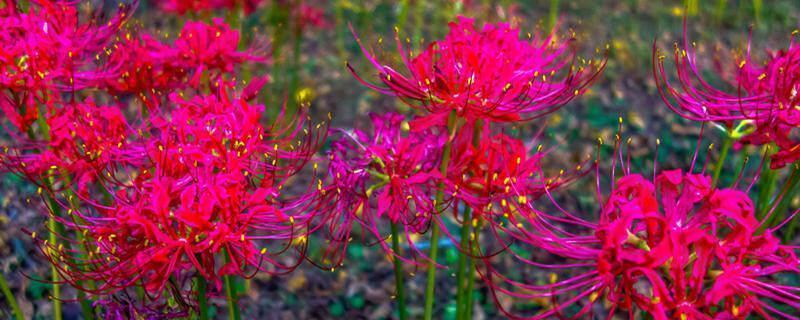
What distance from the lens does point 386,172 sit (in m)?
1.60

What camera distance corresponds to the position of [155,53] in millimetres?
1941

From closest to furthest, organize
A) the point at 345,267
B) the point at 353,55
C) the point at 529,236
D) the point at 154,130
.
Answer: the point at 529,236 < the point at 154,130 < the point at 345,267 < the point at 353,55

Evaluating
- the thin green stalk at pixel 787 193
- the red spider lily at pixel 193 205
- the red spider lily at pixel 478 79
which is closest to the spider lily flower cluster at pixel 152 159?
the red spider lily at pixel 193 205

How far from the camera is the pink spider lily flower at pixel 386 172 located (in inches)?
62.2

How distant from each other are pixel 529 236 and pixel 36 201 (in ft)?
7.76

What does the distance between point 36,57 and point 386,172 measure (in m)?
0.87

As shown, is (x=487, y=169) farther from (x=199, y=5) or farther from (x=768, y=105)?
(x=199, y=5)

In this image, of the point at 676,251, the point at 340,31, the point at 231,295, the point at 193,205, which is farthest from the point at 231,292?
the point at 340,31

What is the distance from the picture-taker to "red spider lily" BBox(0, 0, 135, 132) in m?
1.68

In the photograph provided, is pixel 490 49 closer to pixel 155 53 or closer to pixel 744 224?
pixel 744 224

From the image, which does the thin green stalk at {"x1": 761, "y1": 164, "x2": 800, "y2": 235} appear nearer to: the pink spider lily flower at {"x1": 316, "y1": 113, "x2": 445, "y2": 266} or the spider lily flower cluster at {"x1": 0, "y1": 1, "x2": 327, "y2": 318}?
the pink spider lily flower at {"x1": 316, "y1": 113, "x2": 445, "y2": 266}

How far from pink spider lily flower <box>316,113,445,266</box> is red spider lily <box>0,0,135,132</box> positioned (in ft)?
2.07

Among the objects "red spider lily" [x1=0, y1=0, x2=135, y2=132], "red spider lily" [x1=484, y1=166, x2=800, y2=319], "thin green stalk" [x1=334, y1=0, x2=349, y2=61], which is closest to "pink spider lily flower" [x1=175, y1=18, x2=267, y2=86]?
"red spider lily" [x1=0, y1=0, x2=135, y2=132]

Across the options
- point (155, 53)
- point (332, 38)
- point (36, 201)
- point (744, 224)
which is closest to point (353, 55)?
point (332, 38)
